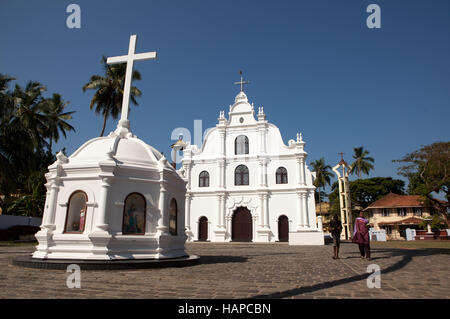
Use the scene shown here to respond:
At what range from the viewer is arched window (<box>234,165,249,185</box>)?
28734 millimetres

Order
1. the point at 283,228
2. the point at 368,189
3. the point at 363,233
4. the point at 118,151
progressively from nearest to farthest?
the point at 118,151 → the point at 363,233 → the point at 283,228 → the point at 368,189

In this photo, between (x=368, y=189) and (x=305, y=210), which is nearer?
(x=305, y=210)

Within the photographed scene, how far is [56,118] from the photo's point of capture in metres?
29.9

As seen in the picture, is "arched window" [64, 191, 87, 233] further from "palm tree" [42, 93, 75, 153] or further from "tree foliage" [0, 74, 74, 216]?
"palm tree" [42, 93, 75, 153]

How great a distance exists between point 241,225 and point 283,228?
3.86 metres

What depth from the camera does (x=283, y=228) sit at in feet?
87.8

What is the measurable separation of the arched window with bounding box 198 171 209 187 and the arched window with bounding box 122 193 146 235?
66.1 feet

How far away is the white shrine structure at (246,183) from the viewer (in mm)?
26703

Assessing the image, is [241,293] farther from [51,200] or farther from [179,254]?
[51,200]

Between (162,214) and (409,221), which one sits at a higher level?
(409,221)

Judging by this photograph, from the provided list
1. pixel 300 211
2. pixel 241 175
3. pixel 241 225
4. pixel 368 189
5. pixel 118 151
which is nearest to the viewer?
pixel 118 151

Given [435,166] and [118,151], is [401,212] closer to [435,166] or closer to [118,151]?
[435,166]

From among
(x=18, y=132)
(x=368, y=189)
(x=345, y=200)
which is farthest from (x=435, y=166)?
(x=368, y=189)

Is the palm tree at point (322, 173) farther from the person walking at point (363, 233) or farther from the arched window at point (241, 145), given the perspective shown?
the person walking at point (363, 233)
